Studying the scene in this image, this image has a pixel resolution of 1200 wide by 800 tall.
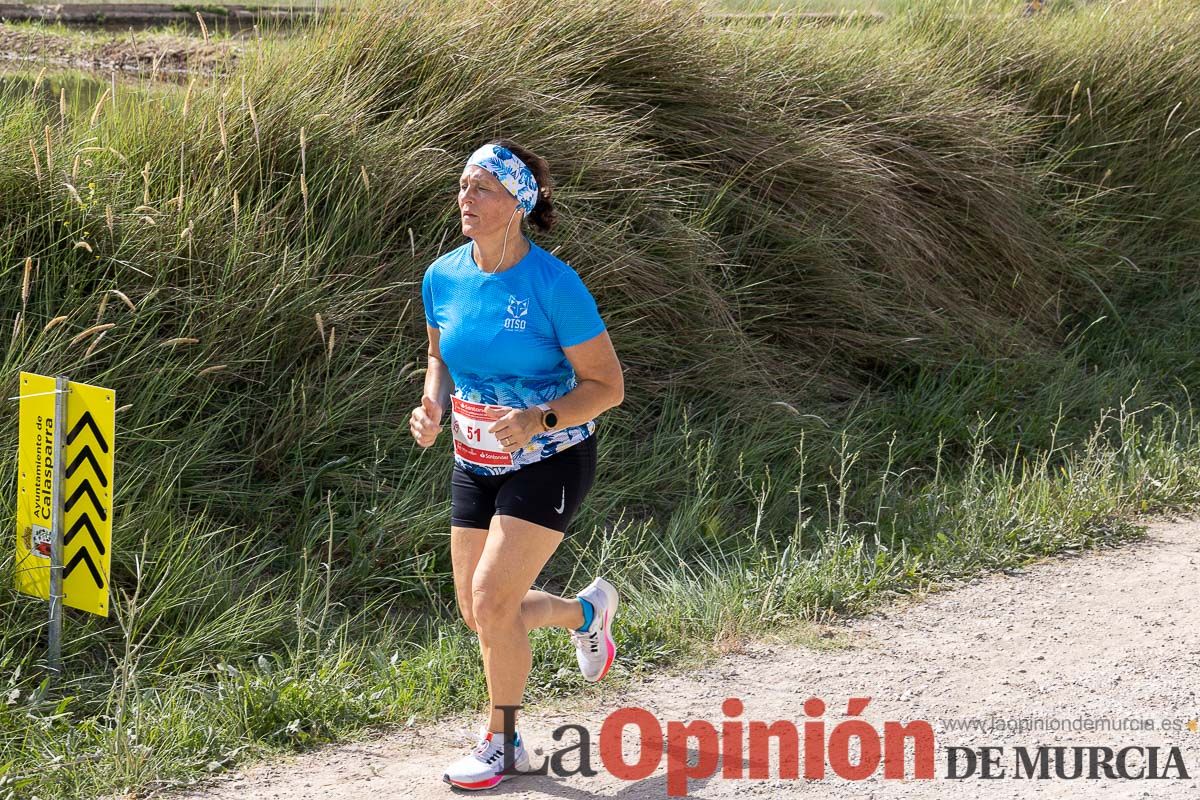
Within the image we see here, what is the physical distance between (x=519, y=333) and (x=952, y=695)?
2167mm

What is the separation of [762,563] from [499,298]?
2.44 metres

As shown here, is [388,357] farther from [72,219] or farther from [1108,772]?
[1108,772]

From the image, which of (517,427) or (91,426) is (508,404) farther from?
(91,426)

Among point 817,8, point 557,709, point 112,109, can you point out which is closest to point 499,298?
point 557,709

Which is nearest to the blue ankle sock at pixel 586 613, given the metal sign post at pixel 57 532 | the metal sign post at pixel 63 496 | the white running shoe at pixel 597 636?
the white running shoe at pixel 597 636

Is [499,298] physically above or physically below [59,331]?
above

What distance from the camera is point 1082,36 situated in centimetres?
1111

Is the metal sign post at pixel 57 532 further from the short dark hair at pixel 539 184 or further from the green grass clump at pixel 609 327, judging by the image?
the short dark hair at pixel 539 184

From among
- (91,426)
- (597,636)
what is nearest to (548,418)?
(597,636)

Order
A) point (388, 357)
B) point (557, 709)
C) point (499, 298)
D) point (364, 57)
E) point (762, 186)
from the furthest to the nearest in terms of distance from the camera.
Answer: point (762, 186), point (364, 57), point (388, 357), point (557, 709), point (499, 298)

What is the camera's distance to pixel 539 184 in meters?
4.35

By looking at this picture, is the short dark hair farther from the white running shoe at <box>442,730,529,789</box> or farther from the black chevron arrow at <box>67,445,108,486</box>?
the black chevron arrow at <box>67,445,108,486</box>

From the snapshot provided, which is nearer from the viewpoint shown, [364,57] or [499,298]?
[499,298]

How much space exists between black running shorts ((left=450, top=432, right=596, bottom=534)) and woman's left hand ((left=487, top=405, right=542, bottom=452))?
175 millimetres
